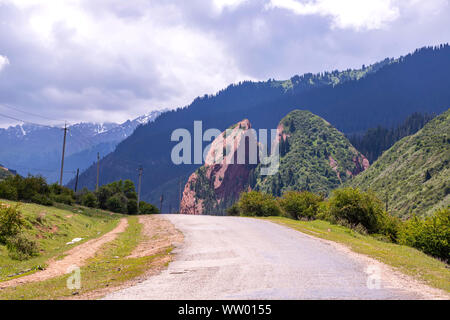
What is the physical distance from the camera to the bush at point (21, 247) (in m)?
20.8

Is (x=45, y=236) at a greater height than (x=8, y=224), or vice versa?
(x=8, y=224)

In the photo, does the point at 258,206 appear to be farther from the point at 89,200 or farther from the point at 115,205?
the point at 89,200

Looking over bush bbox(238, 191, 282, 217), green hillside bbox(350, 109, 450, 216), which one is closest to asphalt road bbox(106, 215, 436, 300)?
bush bbox(238, 191, 282, 217)

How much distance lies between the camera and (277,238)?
70.1 feet

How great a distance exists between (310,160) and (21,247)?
472 feet

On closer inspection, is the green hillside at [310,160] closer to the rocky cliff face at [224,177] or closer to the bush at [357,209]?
the rocky cliff face at [224,177]

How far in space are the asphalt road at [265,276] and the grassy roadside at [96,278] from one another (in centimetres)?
131

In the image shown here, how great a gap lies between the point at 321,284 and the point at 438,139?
9804cm

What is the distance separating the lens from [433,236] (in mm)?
25984

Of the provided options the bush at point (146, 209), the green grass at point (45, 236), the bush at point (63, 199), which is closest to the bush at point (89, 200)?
the bush at point (63, 199)

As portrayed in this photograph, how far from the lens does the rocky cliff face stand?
568 feet

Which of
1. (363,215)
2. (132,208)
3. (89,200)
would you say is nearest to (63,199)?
(89,200)

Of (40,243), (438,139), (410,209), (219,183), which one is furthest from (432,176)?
(219,183)

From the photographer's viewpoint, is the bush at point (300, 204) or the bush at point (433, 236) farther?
the bush at point (300, 204)
